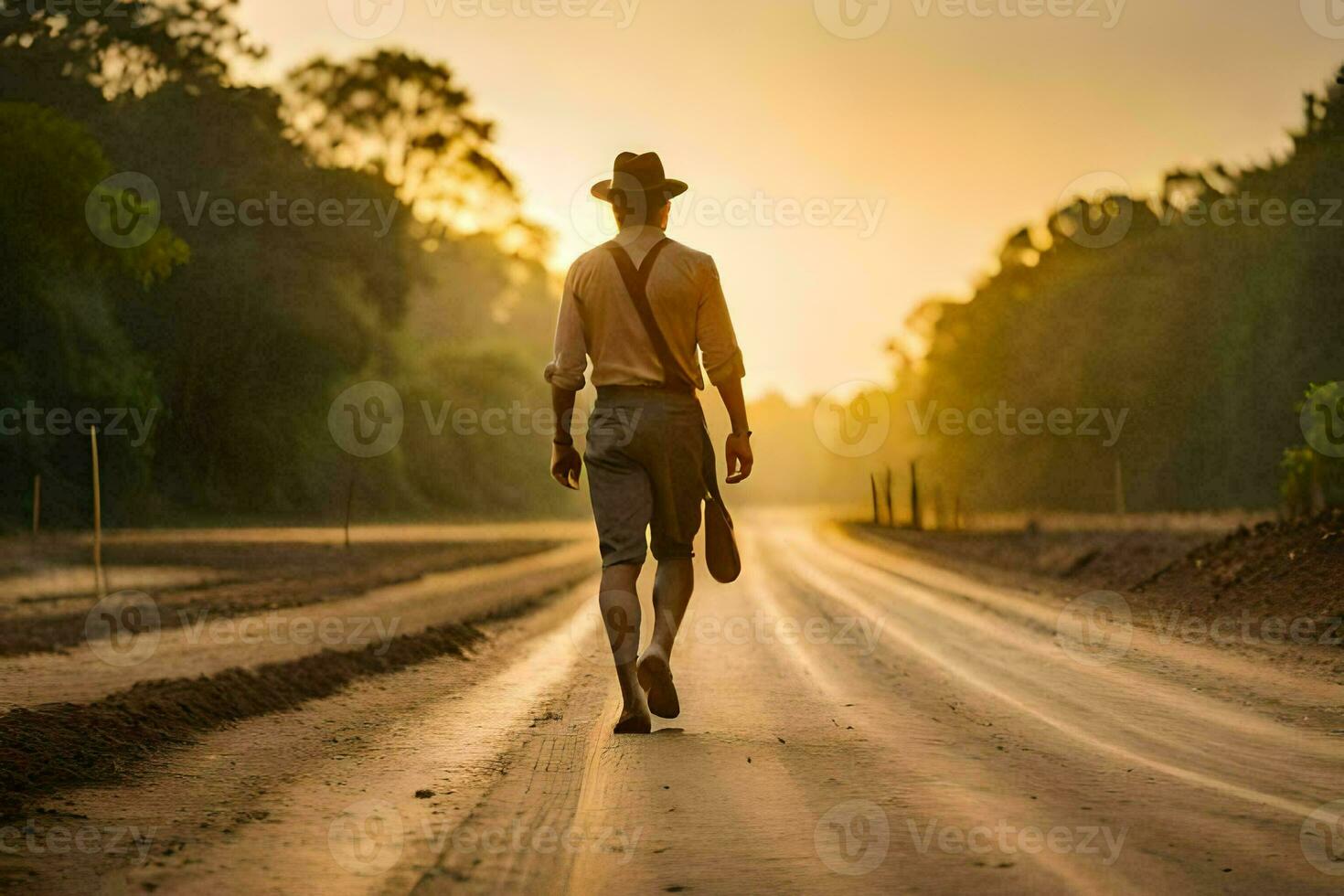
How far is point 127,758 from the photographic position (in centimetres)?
589

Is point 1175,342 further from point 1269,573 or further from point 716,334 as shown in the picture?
point 716,334

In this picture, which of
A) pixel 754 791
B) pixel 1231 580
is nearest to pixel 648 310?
pixel 754 791

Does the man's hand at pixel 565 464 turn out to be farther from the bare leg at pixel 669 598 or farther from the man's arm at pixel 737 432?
the man's arm at pixel 737 432

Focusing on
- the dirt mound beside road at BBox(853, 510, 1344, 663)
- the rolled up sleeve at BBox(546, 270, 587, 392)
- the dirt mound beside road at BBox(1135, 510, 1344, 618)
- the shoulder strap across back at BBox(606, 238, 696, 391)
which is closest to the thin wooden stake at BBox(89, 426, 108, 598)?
the rolled up sleeve at BBox(546, 270, 587, 392)

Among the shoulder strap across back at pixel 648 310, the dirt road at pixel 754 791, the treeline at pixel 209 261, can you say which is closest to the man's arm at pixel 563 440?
the shoulder strap across back at pixel 648 310

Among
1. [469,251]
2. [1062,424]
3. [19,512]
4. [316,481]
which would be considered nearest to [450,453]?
[316,481]

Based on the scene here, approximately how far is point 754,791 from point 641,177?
2.95m

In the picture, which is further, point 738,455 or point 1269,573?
point 1269,573

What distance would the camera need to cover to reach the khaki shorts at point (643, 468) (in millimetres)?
6332

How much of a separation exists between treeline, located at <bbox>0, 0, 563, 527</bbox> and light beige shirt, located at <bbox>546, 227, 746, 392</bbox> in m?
22.6

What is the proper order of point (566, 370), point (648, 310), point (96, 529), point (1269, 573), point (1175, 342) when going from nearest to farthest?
point (648, 310) < point (566, 370) < point (1269, 573) < point (96, 529) < point (1175, 342)

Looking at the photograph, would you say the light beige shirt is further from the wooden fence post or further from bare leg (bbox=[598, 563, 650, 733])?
the wooden fence post

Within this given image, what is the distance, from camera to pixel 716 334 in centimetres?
649

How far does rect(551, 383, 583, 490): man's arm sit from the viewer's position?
6.41 meters
